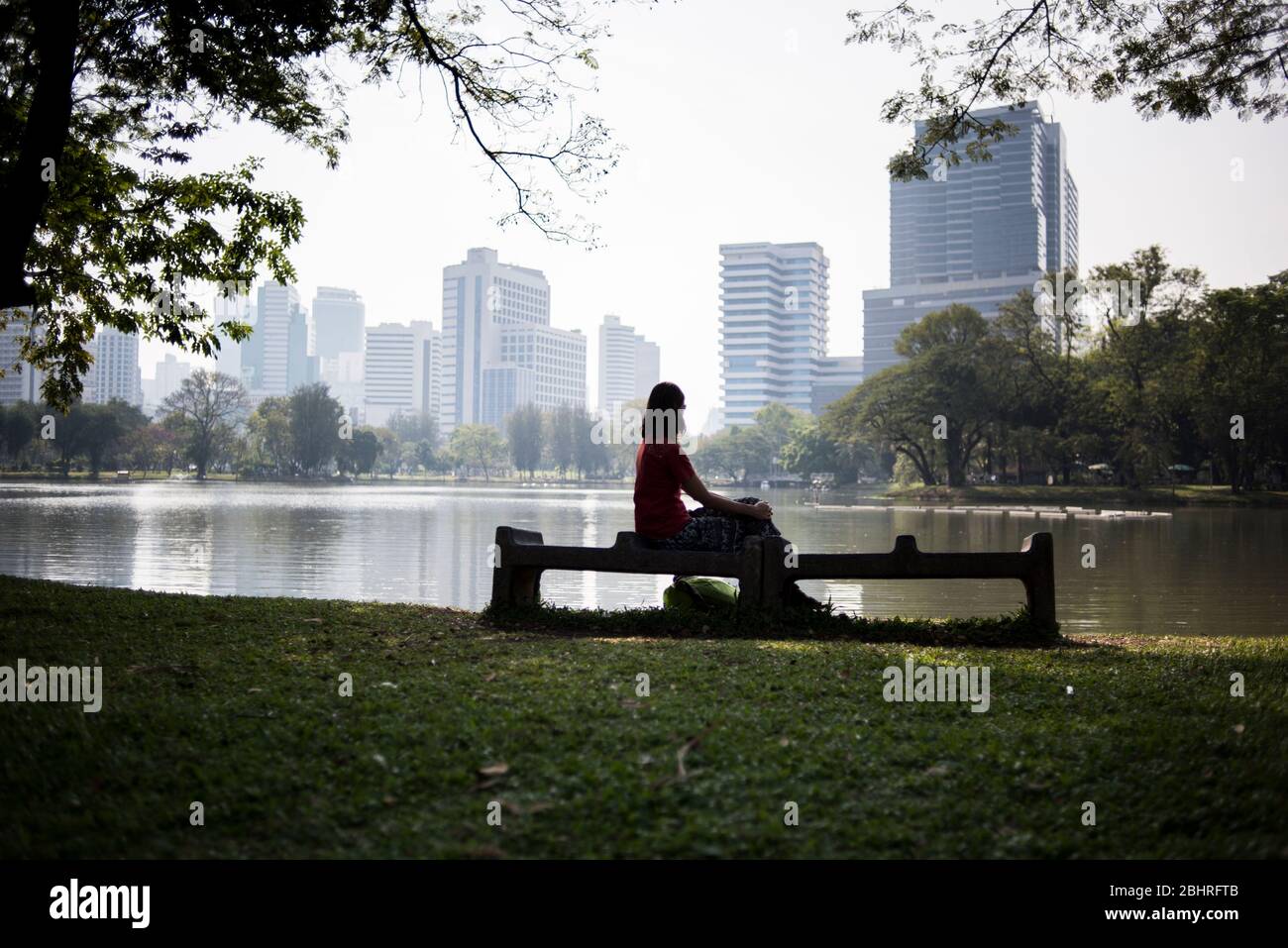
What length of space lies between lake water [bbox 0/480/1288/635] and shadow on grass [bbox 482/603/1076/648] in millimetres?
4378

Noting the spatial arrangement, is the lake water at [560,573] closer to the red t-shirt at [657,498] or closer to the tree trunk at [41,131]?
the red t-shirt at [657,498]

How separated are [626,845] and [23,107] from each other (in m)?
12.2

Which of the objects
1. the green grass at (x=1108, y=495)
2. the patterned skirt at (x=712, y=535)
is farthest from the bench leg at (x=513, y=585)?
the green grass at (x=1108, y=495)

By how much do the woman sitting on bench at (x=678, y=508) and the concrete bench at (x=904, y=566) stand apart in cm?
24

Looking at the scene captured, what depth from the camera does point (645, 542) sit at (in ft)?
26.2

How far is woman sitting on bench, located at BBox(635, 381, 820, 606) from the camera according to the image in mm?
7781

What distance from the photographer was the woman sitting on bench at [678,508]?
7.78 m

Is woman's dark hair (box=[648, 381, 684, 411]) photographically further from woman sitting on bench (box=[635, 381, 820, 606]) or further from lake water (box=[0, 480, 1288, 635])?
lake water (box=[0, 480, 1288, 635])

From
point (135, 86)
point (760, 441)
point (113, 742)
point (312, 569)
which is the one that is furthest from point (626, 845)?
point (760, 441)

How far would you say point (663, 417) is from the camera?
25.1 feet

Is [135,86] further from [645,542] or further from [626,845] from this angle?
[626,845]

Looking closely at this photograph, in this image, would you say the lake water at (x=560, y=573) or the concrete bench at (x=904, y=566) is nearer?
the concrete bench at (x=904, y=566)

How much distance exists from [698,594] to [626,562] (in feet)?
3.01
